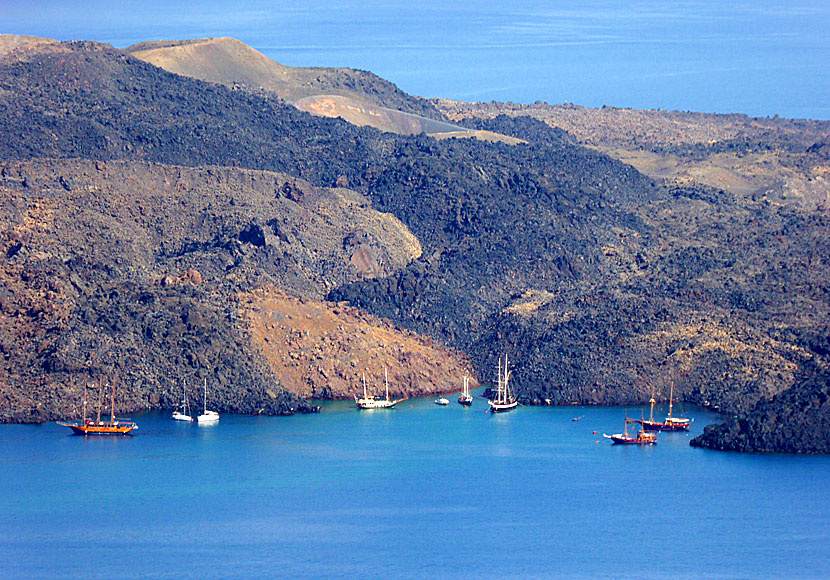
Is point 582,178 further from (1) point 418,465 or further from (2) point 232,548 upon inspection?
(2) point 232,548

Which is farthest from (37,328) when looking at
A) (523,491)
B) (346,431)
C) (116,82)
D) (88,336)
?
(116,82)

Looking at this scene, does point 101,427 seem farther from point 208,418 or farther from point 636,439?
point 636,439

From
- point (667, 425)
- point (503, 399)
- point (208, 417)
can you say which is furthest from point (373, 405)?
point (667, 425)

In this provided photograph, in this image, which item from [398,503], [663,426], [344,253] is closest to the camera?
[398,503]

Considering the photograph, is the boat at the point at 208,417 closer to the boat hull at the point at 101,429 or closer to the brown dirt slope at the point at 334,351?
the boat hull at the point at 101,429

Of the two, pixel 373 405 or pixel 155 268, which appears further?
pixel 155 268

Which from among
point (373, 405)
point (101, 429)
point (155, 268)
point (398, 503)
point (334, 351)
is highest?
point (155, 268)
